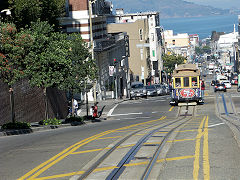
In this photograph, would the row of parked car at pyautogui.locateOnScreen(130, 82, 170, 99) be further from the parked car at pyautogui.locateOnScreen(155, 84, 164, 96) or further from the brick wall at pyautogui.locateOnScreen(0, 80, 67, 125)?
the brick wall at pyautogui.locateOnScreen(0, 80, 67, 125)

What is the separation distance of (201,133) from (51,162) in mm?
6703

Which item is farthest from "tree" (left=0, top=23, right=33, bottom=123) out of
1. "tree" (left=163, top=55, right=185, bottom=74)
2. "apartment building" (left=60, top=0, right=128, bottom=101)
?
"tree" (left=163, top=55, right=185, bottom=74)

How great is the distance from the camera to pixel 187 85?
41.2 metres

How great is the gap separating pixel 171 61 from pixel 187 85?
295 feet

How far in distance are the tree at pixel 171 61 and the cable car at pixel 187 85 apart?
286 ft

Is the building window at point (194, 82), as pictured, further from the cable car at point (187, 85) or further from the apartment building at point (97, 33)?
the apartment building at point (97, 33)

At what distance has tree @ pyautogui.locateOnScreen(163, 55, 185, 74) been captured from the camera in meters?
129

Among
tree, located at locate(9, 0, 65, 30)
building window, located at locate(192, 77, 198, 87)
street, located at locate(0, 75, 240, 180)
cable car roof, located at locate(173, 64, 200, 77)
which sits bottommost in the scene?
street, located at locate(0, 75, 240, 180)

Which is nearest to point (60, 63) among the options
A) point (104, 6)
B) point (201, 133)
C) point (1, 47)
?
point (1, 47)

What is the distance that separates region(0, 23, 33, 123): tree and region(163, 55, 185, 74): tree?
10469cm

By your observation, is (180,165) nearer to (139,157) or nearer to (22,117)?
(139,157)

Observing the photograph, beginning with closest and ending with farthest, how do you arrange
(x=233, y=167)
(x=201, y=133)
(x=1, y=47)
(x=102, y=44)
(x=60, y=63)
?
(x=233, y=167)
(x=201, y=133)
(x=1, y=47)
(x=60, y=63)
(x=102, y=44)

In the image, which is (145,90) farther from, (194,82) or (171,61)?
(171,61)

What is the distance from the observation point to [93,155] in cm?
1300
